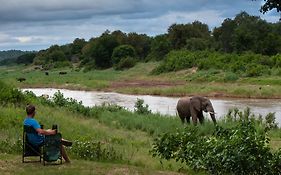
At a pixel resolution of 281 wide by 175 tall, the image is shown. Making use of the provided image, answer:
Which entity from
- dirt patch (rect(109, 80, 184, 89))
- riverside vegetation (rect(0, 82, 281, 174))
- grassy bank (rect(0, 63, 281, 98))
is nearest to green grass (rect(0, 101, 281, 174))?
riverside vegetation (rect(0, 82, 281, 174))

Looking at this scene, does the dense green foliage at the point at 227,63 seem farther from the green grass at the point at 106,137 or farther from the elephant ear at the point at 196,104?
the elephant ear at the point at 196,104

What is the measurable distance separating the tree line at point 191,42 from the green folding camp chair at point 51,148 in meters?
58.3

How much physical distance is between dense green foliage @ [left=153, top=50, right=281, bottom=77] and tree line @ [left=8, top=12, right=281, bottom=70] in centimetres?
602

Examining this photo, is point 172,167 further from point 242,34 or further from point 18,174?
point 242,34

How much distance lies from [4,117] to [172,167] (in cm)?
800

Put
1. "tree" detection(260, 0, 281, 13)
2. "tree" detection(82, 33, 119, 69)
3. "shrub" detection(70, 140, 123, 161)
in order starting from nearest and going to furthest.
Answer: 1. "tree" detection(260, 0, 281, 13)
2. "shrub" detection(70, 140, 123, 161)
3. "tree" detection(82, 33, 119, 69)

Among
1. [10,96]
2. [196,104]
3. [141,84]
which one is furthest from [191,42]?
[10,96]

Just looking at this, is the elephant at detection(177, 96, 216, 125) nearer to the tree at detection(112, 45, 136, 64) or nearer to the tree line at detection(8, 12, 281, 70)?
the tree line at detection(8, 12, 281, 70)

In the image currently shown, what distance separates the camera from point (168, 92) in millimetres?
48875

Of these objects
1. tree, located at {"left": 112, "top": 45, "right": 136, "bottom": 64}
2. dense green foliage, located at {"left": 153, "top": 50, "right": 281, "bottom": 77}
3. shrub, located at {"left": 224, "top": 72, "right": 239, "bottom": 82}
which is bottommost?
shrub, located at {"left": 224, "top": 72, "right": 239, "bottom": 82}

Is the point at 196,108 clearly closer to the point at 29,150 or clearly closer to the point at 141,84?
the point at 29,150

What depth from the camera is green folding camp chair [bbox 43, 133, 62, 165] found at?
10.8m

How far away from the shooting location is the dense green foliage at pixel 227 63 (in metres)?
53.0

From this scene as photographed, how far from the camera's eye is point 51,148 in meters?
10.8
